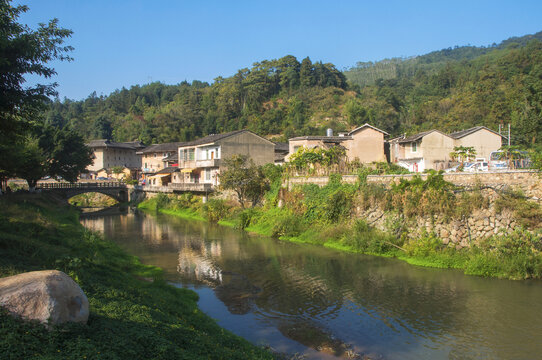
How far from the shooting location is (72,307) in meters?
7.59

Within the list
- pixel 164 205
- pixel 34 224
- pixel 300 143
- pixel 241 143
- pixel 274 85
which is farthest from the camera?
pixel 274 85

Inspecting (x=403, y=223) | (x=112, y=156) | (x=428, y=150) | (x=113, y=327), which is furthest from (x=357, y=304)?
(x=112, y=156)

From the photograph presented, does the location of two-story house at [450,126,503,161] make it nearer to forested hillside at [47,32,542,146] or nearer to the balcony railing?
forested hillside at [47,32,542,146]

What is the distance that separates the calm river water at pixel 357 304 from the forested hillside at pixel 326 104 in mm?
36022

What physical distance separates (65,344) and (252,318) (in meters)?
8.51

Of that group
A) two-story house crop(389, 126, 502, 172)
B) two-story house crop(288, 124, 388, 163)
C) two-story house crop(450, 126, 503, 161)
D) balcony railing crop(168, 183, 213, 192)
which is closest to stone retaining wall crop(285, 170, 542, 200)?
two-story house crop(389, 126, 502, 172)

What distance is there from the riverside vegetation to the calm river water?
1.03 meters

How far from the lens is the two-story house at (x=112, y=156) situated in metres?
75.0

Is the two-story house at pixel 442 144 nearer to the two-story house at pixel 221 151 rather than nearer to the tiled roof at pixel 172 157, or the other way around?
the two-story house at pixel 221 151

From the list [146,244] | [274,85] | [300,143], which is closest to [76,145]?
[146,244]

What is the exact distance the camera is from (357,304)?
1574 cm

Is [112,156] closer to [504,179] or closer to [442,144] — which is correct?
[442,144]

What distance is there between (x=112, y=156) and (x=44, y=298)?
7604 cm

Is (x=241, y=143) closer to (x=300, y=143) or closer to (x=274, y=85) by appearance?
(x=300, y=143)
